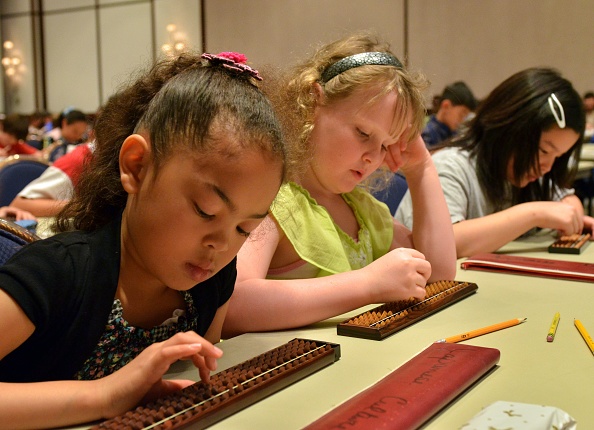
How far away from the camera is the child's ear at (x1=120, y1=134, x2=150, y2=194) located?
930mm

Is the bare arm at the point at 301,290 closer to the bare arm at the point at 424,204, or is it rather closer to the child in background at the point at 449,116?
the bare arm at the point at 424,204

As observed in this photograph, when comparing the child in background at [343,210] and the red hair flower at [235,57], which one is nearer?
the red hair flower at [235,57]

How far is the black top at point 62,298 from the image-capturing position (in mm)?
826

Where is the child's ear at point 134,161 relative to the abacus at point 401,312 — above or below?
above

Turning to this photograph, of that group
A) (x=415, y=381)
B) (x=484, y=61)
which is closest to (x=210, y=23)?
(x=484, y=61)

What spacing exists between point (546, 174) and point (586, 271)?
890 mm

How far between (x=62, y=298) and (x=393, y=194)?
1.68 metres

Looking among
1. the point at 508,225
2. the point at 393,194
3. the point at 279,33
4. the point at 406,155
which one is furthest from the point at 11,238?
the point at 279,33

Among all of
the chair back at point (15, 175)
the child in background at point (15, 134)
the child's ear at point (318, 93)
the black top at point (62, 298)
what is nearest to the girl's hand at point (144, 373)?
the black top at point (62, 298)

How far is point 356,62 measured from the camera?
4.91 feet

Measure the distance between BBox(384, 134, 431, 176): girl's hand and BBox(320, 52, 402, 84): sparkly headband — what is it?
0.21 metres

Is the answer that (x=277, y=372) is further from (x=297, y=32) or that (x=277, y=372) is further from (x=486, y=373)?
(x=297, y=32)

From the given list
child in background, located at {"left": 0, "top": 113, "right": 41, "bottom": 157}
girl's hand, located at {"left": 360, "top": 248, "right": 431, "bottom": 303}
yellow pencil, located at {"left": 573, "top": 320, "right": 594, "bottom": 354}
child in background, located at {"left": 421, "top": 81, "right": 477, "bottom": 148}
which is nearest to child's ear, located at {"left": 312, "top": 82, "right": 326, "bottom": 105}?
girl's hand, located at {"left": 360, "top": 248, "right": 431, "bottom": 303}

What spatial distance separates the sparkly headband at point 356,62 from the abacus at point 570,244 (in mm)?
807
